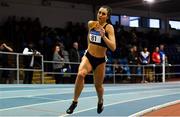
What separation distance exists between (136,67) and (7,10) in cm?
807

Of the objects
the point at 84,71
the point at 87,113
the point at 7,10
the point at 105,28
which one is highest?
the point at 7,10

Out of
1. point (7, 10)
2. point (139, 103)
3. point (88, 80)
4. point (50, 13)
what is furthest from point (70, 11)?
point (139, 103)

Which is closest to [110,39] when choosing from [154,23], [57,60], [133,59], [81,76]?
[81,76]

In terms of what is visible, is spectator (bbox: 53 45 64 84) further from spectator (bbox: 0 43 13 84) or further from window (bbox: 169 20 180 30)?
window (bbox: 169 20 180 30)

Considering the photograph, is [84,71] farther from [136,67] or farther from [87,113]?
[136,67]

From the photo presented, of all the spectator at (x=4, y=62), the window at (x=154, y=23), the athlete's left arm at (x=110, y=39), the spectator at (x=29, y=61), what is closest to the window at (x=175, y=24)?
the window at (x=154, y=23)

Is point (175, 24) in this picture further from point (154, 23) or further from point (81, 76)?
point (81, 76)

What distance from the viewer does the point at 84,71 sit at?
695 cm

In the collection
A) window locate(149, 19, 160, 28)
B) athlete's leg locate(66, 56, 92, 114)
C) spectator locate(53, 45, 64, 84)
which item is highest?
window locate(149, 19, 160, 28)

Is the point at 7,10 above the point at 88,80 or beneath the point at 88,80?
above

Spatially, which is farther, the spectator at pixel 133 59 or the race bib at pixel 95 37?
the spectator at pixel 133 59

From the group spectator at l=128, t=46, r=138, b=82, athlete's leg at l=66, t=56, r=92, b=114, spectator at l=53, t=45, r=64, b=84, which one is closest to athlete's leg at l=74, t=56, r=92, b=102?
athlete's leg at l=66, t=56, r=92, b=114

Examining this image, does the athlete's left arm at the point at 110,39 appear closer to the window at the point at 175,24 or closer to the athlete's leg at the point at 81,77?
the athlete's leg at the point at 81,77

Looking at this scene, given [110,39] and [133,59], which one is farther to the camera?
[133,59]
